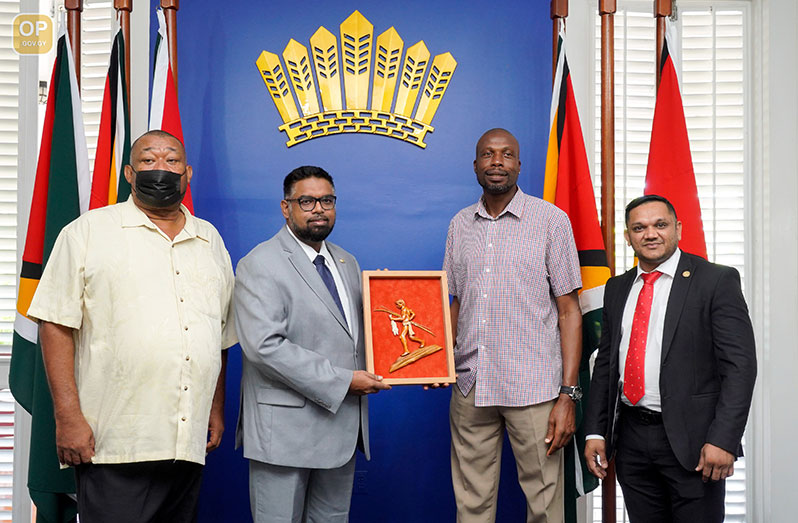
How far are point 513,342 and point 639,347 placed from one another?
0.46m

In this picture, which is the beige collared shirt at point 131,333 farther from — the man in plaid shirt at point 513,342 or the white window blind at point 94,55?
the white window blind at point 94,55

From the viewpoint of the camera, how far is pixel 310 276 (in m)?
2.17

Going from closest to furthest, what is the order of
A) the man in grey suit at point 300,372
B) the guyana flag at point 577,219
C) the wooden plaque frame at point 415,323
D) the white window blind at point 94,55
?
the man in grey suit at point 300,372
the wooden plaque frame at point 415,323
the guyana flag at point 577,219
the white window blind at point 94,55

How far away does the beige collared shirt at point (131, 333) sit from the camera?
6.21 ft

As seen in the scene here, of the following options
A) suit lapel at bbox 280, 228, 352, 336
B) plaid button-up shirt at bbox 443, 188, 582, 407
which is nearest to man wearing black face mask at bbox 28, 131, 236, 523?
suit lapel at bbox 280, 228, 352, 336

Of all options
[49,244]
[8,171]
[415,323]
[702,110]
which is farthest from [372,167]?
[8,171]

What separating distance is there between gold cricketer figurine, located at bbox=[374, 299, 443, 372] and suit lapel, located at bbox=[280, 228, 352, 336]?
144mm

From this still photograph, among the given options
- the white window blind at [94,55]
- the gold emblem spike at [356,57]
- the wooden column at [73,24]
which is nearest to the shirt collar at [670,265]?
the gold emblem spike at [356,57]

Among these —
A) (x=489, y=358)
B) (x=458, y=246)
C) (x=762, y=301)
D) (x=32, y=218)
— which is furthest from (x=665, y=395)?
(x=32, y=218)

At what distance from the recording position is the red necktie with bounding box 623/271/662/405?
6.54ft

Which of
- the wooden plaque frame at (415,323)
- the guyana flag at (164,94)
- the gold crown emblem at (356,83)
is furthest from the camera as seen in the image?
the gold crown emblem at (356,83)

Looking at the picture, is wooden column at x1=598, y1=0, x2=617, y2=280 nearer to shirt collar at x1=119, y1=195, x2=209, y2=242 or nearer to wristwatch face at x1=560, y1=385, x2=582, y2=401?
wristwatch face at x1=560, y1=385, x2=582, y2=401

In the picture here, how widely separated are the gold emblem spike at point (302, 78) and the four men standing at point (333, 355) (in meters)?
0.93

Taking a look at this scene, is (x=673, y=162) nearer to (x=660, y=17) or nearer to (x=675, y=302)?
(x=660, y=17)
